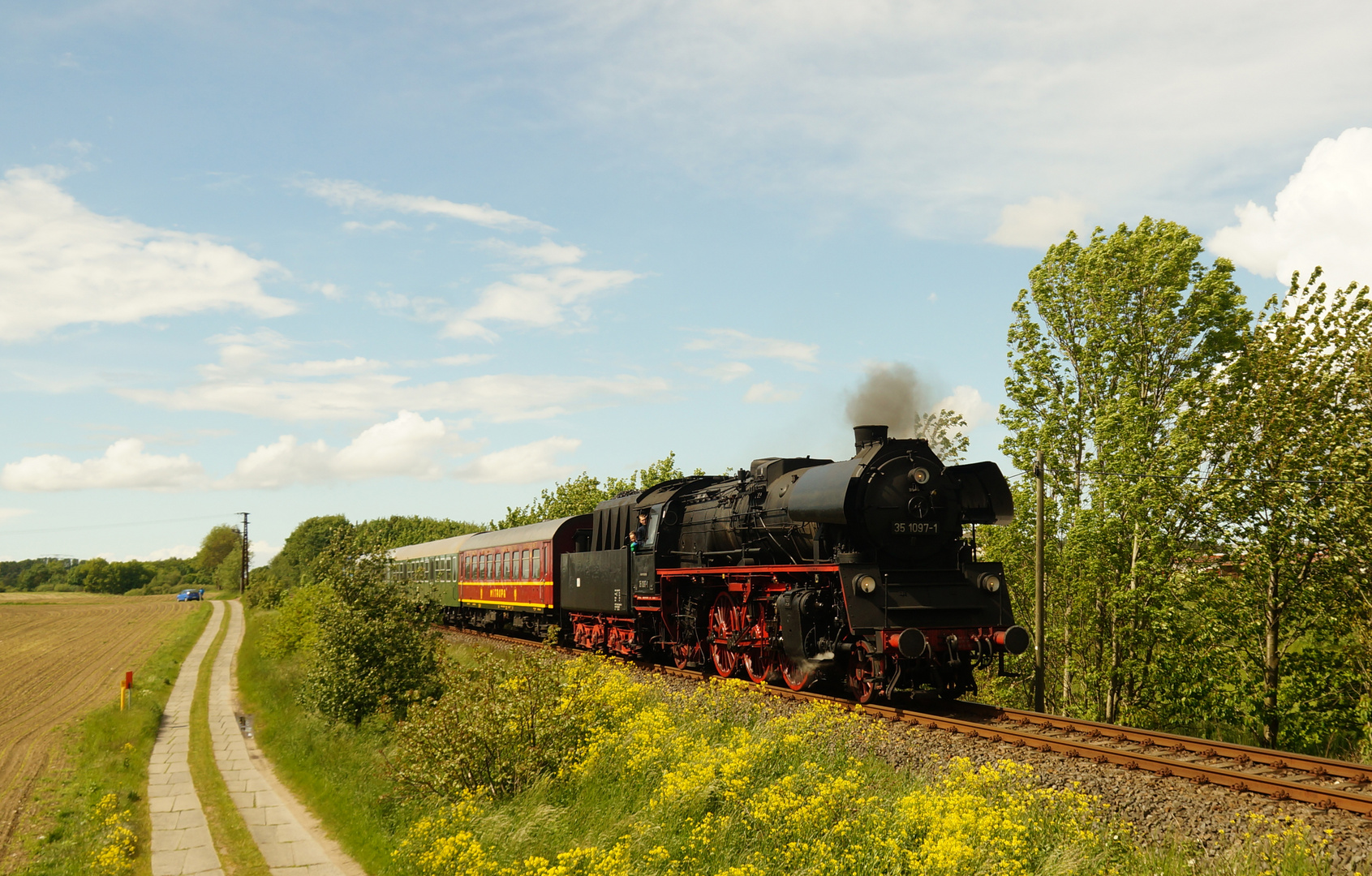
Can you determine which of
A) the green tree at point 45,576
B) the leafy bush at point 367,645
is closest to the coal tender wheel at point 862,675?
the leafy bush at point 367,645

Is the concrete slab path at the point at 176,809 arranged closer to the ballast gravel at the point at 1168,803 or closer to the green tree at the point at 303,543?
the ballast gravel at the point at 1168,803

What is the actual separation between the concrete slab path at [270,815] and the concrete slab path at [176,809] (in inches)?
25.7

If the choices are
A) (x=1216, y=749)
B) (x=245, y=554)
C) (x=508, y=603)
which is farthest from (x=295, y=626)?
(x=245, y=554)

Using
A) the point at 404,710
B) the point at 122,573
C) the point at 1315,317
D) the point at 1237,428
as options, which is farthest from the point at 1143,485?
the point at 122,573

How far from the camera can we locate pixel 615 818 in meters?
10.1

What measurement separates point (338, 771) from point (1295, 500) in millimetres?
18322

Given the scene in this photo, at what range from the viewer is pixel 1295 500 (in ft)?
53.7

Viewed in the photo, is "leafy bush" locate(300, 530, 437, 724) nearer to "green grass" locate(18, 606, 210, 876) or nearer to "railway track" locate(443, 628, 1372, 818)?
"green grass" locate(18, 606, 210, 876)

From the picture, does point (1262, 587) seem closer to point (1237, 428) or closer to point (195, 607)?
point (1237, 428)

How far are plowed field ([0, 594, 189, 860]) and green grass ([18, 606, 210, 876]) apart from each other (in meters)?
0.51

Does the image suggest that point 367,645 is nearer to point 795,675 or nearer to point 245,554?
point 795,675

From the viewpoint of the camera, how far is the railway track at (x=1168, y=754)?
28.4 ft

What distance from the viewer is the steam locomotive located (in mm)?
13531

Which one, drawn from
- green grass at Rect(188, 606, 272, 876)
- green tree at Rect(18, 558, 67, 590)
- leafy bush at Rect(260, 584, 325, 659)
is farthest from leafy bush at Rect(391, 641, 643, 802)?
green tree at Rect(18, 558, 67, 590)
